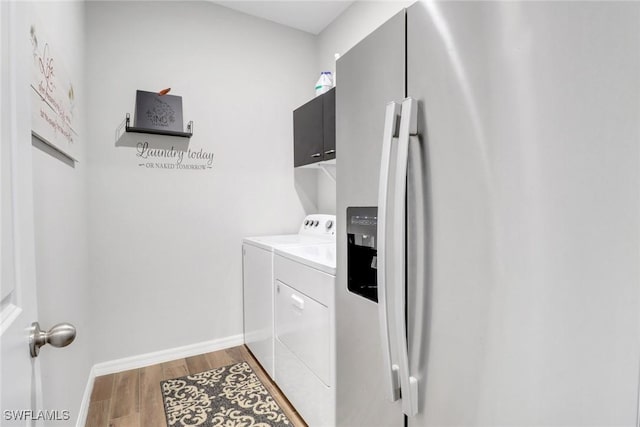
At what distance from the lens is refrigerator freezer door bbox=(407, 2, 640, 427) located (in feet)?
1.71

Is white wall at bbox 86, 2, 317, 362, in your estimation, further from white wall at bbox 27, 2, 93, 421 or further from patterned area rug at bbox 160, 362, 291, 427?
patterned area rug at bbox 160, 362, 291, 427

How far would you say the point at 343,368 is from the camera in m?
1.29

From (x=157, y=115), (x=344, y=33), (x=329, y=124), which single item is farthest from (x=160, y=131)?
(x=344, y=33)

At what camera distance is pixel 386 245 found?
95cm

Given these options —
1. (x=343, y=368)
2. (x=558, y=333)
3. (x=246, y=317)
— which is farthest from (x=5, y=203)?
(x=246, y=317)

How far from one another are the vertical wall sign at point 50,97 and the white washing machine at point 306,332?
3.67ft

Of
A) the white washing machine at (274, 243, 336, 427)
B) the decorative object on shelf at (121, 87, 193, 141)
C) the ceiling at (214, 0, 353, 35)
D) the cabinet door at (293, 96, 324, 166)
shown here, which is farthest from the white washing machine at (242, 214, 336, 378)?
the ceiling at (214, 0, 353, 35)

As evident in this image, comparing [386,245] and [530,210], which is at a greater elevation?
[530,210]

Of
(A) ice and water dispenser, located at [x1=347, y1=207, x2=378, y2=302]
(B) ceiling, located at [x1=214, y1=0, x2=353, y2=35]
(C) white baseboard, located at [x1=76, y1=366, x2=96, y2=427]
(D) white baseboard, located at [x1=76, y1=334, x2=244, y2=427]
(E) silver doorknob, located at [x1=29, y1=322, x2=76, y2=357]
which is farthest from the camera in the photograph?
(B) ceiling, located at [x1=214, y1=0, x2=353, y2=35]

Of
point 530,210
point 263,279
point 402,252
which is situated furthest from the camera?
point 263,279

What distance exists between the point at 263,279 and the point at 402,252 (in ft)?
4.76

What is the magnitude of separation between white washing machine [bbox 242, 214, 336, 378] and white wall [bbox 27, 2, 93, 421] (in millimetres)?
999

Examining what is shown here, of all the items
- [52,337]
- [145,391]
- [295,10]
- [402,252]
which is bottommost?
[145,391]

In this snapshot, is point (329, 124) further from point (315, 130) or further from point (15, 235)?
point (15, 235)
